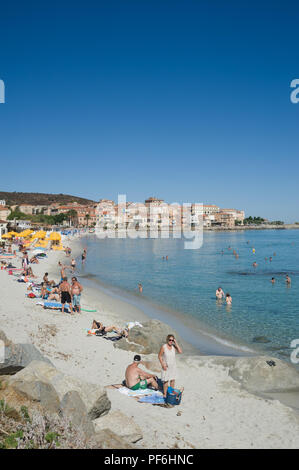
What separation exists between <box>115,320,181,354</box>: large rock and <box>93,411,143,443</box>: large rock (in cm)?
483

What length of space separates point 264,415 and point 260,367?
1902 mm

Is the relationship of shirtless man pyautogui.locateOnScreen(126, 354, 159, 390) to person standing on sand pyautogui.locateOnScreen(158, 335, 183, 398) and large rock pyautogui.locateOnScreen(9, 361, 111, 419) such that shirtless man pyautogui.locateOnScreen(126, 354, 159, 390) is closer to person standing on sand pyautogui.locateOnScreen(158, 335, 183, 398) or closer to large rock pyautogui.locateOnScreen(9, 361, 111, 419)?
person standing on sand pyautogui.locateOnScreen(158, 335, 183, 398)

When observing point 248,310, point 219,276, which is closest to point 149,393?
point 248,310

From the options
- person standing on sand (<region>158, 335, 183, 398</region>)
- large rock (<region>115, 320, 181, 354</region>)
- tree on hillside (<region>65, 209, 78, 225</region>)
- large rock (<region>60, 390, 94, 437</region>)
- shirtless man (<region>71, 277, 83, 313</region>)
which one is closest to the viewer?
large rock (<region>60, 390, 94, 437</region>)

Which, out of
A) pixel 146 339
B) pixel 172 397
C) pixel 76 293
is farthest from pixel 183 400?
pixel 76 293

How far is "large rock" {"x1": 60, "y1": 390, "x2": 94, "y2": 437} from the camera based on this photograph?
411cm

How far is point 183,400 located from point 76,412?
3.37m

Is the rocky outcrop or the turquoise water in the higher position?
the rocky outcrop

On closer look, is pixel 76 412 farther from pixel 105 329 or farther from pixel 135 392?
pixel 105 329

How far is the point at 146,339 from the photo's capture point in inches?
404

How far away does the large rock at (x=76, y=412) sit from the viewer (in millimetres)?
4107

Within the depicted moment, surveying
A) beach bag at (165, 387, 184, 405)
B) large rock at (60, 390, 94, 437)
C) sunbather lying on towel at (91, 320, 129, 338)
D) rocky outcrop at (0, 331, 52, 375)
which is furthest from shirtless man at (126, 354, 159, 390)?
sunbather lying on towel at (91, 320, 129, 338)

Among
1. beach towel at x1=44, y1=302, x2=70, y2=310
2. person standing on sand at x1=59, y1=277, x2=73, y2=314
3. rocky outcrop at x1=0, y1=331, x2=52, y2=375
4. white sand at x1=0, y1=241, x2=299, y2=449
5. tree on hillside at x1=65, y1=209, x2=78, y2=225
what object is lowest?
white sand at x1=0, y1=241, x2=299, y2=449
